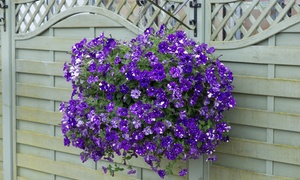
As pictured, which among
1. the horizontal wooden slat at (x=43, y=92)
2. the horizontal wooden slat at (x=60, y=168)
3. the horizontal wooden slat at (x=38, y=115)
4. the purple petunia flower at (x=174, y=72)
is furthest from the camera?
the horizontal wooden slat at (x=38, y=115)

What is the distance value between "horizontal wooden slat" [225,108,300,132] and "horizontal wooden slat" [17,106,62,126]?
1.74m

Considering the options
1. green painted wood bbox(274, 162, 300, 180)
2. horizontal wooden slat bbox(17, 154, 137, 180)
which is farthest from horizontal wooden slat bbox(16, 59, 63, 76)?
green painted wood bbox(274, 162, 300, 180)

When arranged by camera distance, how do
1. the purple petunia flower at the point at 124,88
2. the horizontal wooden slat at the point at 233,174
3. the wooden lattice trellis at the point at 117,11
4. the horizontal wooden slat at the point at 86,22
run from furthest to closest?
the horizontal wooden slat at the point at 86,22 < the wooden lattice trellis at the point at 117,11 < the horizontal wooden slat at the point at 233,174 < the purple petunia flower at the point at 124,88

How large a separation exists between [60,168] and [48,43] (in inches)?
41.5

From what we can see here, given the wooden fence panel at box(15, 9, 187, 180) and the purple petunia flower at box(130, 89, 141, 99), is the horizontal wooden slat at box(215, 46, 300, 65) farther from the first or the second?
the wooden fence panel at box(15, 9, 187, 180)

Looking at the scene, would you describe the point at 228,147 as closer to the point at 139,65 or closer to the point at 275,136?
the point at 275,136

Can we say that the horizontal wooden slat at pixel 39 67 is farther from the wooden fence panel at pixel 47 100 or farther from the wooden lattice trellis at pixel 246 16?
the wooden lattice trellis at pixel 246 16

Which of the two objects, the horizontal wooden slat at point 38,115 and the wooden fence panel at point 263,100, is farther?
the horizontal wooden slat at point 38,115

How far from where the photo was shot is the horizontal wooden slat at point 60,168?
204 inches

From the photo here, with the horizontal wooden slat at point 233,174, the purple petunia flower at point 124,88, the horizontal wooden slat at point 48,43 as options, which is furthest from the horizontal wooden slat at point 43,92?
the horizontal wooden slat at point 233,174

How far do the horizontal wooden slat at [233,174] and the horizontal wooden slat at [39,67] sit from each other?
1642mm

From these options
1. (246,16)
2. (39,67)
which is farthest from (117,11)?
(246,16)

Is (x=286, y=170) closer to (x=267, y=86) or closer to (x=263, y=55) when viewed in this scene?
(x=267, y=86)

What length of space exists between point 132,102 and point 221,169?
0.81 meters
